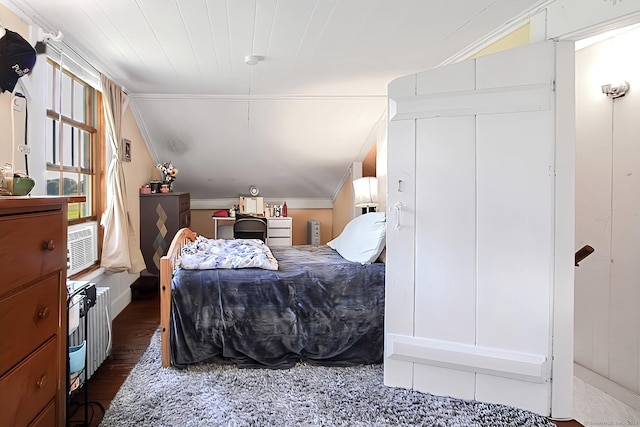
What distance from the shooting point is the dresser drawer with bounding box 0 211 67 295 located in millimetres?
1033

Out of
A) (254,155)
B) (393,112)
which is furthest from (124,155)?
(393,112)

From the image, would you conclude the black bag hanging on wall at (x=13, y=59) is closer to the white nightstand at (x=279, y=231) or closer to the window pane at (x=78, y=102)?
the window pane at (x=78, y=102)

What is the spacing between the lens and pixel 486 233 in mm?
→ 1920

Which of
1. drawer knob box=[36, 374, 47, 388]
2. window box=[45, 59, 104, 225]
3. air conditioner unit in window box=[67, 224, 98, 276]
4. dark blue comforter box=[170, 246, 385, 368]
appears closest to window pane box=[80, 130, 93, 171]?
window box=[45, 59, 104, 225]

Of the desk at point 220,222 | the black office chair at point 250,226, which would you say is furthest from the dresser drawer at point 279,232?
the desk at point 220,222

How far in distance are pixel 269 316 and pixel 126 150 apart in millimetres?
2437

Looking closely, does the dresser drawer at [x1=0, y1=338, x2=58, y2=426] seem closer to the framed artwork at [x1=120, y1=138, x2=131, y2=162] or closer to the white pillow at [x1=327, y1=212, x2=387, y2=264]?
the white pillow at [x1=327, y1=212, x2=387, y2=264]

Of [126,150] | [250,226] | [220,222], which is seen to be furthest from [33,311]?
[220,222]

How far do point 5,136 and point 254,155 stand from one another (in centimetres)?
305

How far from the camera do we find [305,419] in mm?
1800

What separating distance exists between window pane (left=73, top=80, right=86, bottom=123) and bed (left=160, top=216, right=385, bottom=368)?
1.52 metres

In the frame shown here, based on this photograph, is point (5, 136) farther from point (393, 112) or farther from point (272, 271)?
point (393, 112)

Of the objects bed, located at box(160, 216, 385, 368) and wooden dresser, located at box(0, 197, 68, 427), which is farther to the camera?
bed, located at box(160, 216, 385, 368)

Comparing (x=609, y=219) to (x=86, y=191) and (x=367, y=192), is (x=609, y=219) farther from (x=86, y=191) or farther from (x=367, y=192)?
(x=86, y=191)
